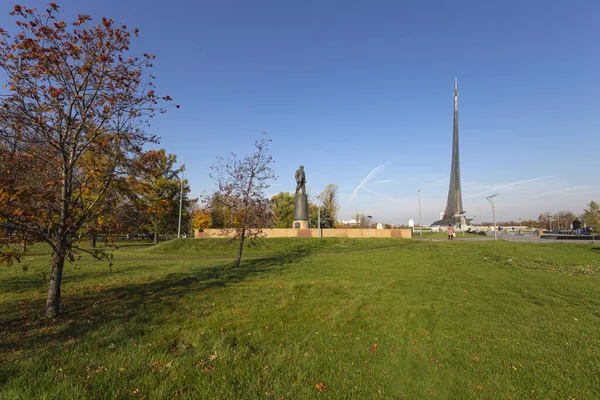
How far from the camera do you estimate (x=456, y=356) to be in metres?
5.07

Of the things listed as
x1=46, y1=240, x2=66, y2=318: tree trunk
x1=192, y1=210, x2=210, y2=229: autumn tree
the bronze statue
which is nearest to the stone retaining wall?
the bronze statue

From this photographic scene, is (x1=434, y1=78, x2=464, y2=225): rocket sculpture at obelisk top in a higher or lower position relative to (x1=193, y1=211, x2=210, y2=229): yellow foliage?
higher

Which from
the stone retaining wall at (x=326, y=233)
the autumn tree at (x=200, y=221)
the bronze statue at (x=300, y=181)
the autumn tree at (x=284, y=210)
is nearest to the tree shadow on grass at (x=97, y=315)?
the stone retaining wall at (x=326, y=233)

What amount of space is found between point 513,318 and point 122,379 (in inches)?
301

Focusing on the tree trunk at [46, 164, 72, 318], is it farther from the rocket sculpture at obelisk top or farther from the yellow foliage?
the rocket sculpture at obelisk top

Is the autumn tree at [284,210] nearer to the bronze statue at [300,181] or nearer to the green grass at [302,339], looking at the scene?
the bronze statue at [300,181]

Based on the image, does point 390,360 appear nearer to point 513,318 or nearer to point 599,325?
point 513,318

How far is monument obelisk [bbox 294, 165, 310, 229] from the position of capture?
33.4m

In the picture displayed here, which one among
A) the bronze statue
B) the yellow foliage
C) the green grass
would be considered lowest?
the green grass

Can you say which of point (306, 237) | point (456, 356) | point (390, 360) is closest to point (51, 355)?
point (390, 360)

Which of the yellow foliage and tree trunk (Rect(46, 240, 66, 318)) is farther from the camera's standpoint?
the yellow foliage

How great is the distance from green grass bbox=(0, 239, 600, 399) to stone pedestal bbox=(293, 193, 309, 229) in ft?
73.6

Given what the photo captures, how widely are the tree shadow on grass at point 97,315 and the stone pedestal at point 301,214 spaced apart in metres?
22.8

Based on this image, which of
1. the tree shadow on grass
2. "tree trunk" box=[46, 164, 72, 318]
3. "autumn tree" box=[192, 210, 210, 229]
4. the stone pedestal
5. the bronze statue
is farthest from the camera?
"autumn tree" box=[192, 210, 210, 229]
